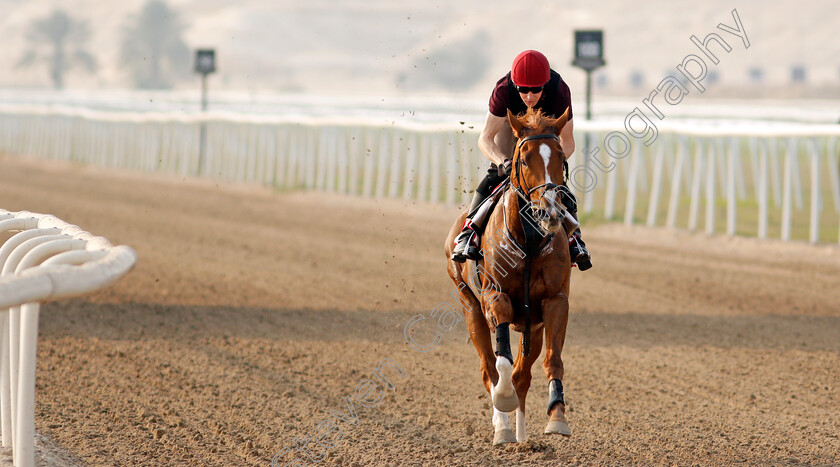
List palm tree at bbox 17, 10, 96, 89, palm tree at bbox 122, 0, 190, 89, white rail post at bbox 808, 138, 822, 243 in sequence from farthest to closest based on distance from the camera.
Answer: palm tree at bbox 122, 0, 190, 89, palm tree at bbox 17, 10, 96, 89, white rail post at bbox 808, 138, 822, 243

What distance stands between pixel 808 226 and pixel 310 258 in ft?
25.5

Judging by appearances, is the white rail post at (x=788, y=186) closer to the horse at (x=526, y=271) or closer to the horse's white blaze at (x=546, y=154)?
the horse at (x=526, y=271)

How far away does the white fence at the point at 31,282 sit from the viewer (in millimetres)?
3252

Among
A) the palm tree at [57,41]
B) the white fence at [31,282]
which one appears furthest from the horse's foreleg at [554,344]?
the palm tree at [57,41]

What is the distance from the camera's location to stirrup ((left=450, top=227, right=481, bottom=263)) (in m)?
5.47

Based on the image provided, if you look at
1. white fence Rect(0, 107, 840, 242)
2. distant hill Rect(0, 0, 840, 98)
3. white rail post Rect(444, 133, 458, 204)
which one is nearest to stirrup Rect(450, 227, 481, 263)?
white fence Rect(0, 107, 840, 242)

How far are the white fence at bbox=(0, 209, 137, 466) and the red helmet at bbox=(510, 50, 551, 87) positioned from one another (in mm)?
2450

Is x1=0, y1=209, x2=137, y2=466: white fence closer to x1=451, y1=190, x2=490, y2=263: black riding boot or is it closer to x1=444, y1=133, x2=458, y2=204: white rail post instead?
x1=451, y1=190, x2=490, y2=263: black riding boot

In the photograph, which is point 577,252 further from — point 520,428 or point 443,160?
point 443,160

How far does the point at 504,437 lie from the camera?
5.31 meters

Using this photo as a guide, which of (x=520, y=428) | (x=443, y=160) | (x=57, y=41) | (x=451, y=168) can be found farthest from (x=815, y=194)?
(x=57, y=41)

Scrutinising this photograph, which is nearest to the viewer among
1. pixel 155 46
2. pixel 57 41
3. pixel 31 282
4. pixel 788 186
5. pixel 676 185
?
pixel 31 282

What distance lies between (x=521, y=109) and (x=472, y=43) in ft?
356

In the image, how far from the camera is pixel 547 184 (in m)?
4.66
